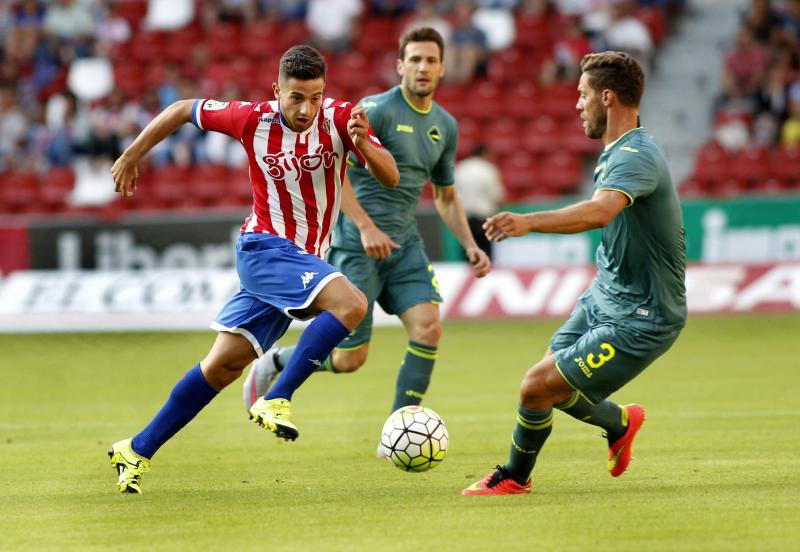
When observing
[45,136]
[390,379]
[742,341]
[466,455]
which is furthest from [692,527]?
[45,136]

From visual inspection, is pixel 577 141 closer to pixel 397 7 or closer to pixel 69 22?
pixel 397 7

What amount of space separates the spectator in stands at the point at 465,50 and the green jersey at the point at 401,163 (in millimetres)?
12597

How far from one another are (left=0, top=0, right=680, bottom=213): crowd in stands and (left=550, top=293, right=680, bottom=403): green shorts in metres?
13.3

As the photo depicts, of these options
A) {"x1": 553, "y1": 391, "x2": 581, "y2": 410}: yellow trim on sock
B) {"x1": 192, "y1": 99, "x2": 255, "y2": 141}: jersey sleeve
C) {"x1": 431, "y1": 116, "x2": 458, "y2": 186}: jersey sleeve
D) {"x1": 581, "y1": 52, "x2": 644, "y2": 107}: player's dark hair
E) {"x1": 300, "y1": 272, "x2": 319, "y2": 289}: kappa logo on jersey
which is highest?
{"x1": 581, "y1": 52, "x2": 644, "y2": 107}: player's dark hair

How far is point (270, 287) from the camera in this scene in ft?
22.9

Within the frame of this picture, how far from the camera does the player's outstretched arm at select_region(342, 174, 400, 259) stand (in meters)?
7.79

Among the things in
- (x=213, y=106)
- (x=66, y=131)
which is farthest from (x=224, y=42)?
(x=213, y=106)

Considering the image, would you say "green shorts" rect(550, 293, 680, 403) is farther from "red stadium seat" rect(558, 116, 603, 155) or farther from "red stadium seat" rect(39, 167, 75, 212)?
"red stadium seat" rect(39, 167, 75, 212)

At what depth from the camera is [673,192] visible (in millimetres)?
A: 6531

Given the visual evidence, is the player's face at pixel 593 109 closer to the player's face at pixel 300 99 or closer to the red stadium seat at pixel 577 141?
the player's face at pixel 300 99

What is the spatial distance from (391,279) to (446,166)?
87cm

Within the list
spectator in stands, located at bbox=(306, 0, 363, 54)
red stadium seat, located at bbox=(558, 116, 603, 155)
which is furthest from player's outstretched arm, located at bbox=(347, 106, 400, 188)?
spectator in stands, located at bbox=(306, 0, 363, 54)

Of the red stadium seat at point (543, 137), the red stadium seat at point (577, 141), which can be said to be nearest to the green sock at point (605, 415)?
the red stadium seat at point (577, 141)

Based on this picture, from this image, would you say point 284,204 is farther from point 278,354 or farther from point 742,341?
point 742,341
